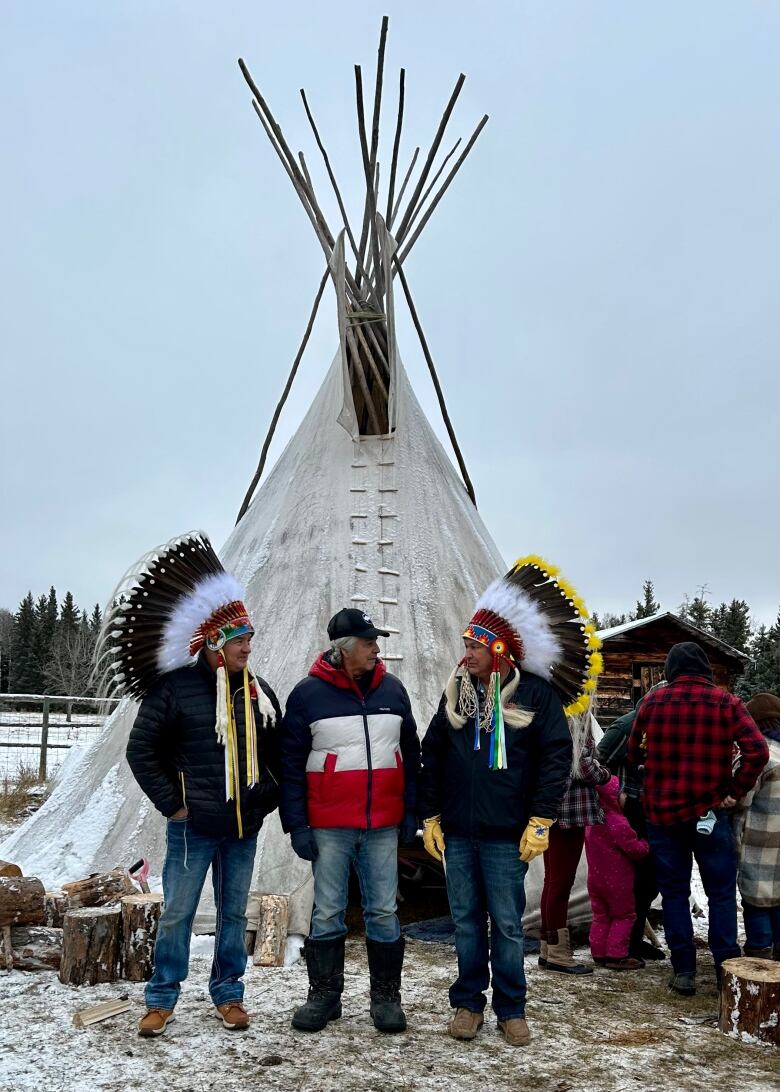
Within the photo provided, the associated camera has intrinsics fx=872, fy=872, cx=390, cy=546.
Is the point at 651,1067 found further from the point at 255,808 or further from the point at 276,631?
the point at 276,631

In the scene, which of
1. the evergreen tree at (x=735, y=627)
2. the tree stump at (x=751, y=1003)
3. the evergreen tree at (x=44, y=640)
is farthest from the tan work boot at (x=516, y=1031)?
the evergreen tree at (x=44, y=640)

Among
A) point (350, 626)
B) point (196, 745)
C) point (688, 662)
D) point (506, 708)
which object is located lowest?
point (196, 745)

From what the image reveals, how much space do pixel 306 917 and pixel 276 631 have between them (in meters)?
1.66

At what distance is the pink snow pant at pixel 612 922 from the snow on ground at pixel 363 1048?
0.41 metres

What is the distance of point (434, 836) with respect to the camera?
3.30m

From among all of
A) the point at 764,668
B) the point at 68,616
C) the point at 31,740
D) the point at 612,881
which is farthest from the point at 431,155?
the point at 68,616

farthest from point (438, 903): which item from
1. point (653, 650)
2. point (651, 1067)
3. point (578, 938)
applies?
point (653, 650)

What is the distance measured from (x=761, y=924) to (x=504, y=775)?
65.3 inches

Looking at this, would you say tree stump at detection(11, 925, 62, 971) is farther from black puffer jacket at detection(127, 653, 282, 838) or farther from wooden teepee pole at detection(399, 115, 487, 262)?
wooden teepee pole at detection(399, 115, 487, 262)

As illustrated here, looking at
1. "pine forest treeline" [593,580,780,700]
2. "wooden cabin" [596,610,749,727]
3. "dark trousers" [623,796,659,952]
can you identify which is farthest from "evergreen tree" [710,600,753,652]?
"dark trousers" [623,796,659,952]

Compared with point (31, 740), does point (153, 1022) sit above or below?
below

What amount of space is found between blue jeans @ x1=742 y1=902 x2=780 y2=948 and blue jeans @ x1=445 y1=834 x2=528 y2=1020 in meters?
1.34

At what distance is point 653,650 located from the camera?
13359 millimetres

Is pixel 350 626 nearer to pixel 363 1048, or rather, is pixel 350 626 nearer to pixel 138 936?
pixel 363 1048
